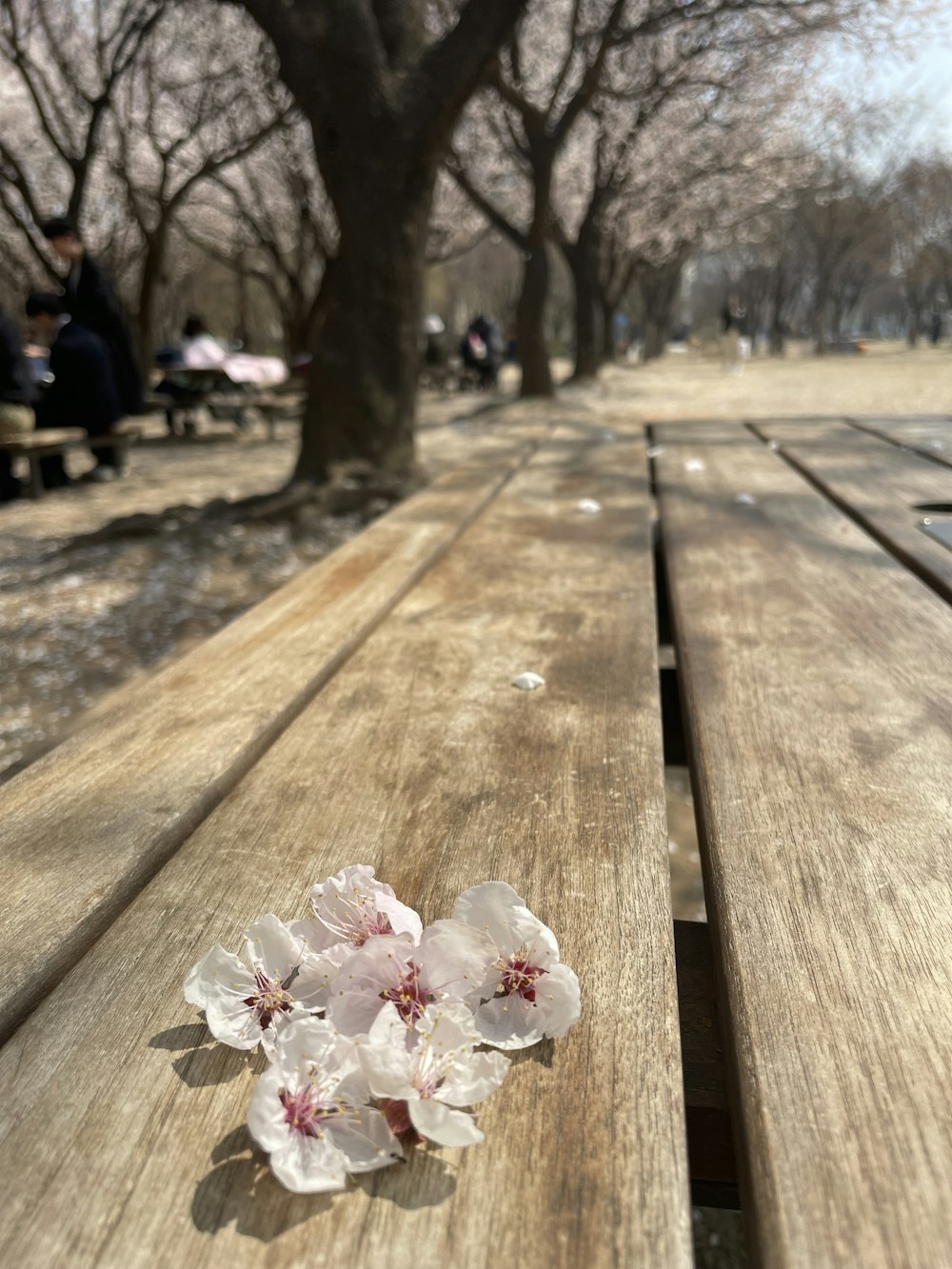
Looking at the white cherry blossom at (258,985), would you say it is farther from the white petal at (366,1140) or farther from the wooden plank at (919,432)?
the wooden plank at (919,432)

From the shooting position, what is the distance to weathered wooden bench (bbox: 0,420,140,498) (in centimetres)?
657

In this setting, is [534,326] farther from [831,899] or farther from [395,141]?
[831,899]

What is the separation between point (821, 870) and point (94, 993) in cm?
62

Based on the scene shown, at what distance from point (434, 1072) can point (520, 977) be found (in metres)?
0.10

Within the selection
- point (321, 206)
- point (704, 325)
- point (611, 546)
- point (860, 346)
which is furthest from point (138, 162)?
point (704, 325)

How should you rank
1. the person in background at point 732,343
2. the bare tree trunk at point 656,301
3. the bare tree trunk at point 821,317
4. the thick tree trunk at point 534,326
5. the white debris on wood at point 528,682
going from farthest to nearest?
the bare tree trunk at point 821,317 → the bare tree trunk at point 656,301 → the person in background at point 732,343 → the thick tree trunk at point 534,326 → the white debris on wood at point 528,682

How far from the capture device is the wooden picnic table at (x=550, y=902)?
1.89 feet

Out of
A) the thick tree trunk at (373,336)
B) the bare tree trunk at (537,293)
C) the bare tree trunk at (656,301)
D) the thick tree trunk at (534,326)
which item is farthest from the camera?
the bare tree trunk at (656,301)

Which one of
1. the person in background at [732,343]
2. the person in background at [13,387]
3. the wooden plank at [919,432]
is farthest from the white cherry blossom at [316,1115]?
the person in background at [732,343]

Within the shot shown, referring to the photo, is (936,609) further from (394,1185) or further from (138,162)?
(138,162)

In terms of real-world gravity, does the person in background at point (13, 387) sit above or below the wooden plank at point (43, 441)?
above

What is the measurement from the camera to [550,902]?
0.85 metres

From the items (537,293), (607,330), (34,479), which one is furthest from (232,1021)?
(607,330)

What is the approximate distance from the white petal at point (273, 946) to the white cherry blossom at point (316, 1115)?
0.08 meters
